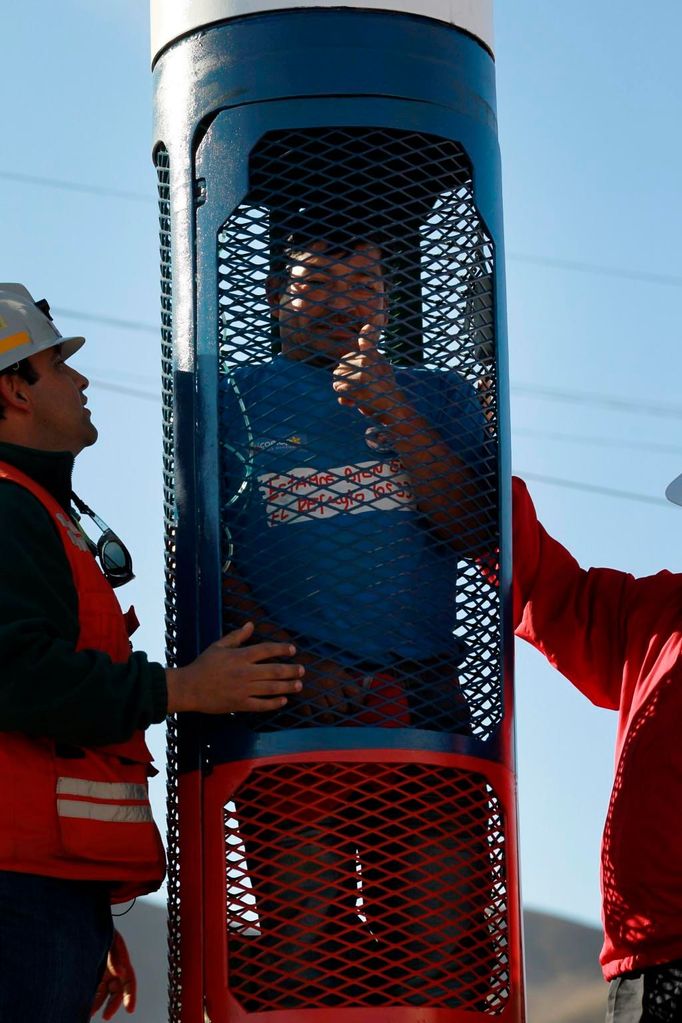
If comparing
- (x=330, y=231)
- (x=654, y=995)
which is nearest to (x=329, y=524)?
(x=330, y=231)

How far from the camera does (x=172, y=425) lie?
3.76 metres

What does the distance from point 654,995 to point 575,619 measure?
885 millimetres

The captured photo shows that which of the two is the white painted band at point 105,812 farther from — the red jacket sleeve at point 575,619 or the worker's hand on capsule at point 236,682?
the red jacket sleeve at point 575,619

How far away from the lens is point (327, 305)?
3.53 meters

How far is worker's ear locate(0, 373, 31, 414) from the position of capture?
364 centimetres

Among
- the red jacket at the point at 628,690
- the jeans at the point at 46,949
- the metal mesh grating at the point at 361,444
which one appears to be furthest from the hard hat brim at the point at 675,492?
the jeans at the point at 46,949

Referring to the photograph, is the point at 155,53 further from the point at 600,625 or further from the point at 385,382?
the point at 600,625

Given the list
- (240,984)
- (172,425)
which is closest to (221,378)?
(172,425)

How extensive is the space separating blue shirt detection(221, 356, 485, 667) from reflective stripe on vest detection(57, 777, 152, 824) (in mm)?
432

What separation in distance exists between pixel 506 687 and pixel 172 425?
2.85 feet

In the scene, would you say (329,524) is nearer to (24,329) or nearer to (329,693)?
(329,693)

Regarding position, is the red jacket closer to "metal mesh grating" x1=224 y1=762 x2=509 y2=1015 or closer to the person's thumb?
"metal mesh grating" x1=224 y1=762 x2=509 y2=1015

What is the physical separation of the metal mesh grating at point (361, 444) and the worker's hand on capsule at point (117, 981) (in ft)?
2.35

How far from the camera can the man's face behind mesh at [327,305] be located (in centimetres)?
353
